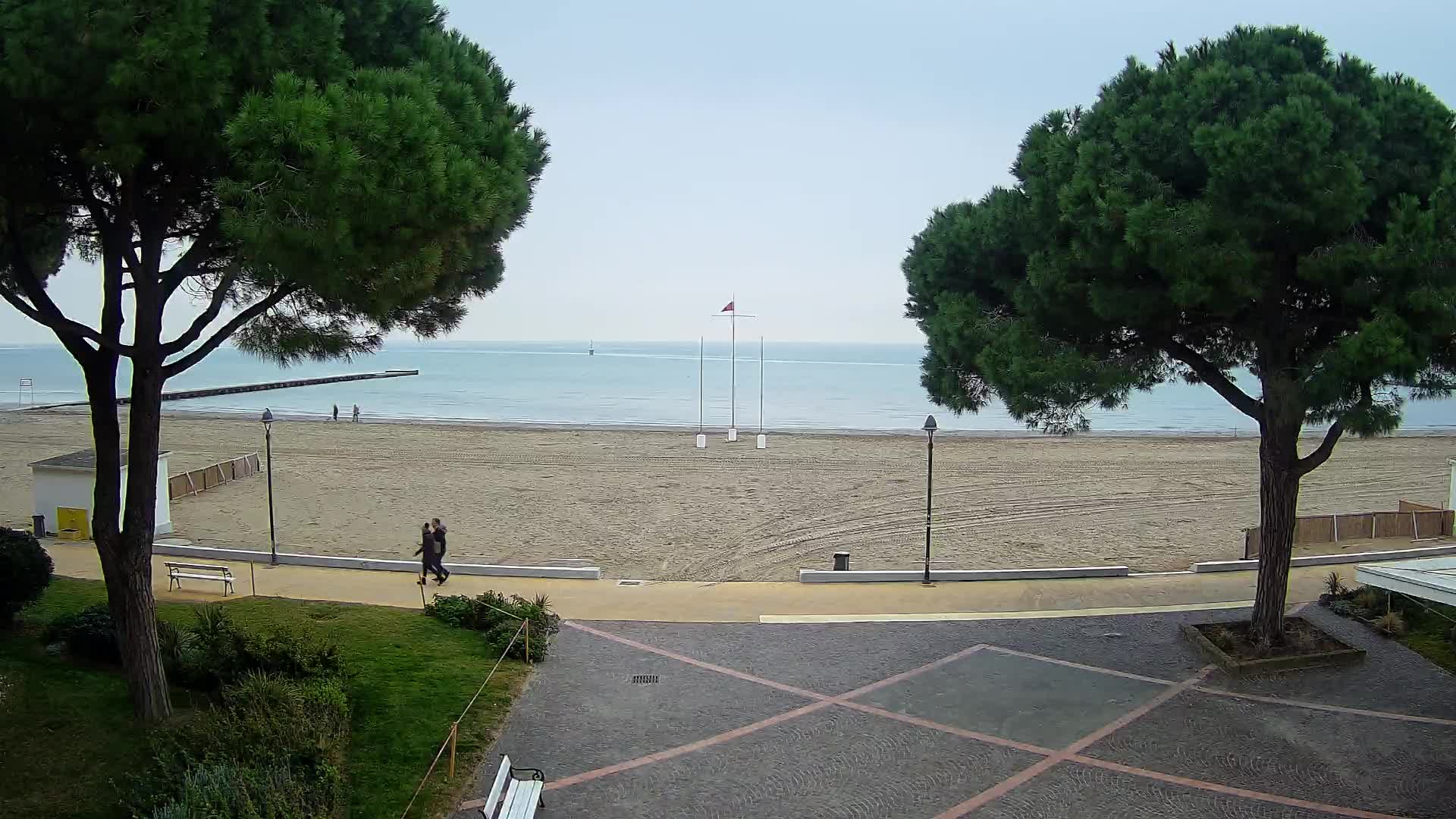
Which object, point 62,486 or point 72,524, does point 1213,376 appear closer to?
point 72,524

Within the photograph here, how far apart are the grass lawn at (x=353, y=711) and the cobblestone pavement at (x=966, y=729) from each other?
60 centimetres

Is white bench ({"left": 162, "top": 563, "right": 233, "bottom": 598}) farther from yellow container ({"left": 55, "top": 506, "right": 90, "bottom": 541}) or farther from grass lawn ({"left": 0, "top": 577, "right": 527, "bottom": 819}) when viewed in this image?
yellow container ({"left": 55, "top": 506, "right": 90, "bottom": 541})

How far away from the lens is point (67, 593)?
14.5 meters

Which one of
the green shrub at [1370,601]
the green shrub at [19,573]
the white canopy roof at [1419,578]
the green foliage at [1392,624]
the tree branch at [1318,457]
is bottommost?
the green foliage at [1392,624]

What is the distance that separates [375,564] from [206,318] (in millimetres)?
10286

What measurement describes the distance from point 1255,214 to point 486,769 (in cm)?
1019

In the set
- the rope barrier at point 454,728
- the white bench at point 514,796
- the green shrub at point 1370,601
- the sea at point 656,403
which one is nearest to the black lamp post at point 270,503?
the rope barrier at point 454,728

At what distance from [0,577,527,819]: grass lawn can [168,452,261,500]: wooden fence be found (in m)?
16.3

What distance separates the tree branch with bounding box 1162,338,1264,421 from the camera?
12805 mm

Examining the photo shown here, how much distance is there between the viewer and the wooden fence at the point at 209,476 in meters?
29.2

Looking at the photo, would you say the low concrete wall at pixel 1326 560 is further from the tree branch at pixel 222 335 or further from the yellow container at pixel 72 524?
the yellow container at pixel 72 524

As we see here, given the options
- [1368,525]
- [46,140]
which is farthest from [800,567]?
[46,140]

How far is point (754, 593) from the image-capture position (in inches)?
675

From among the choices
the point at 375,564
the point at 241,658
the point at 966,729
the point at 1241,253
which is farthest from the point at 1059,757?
the point at 375,564
